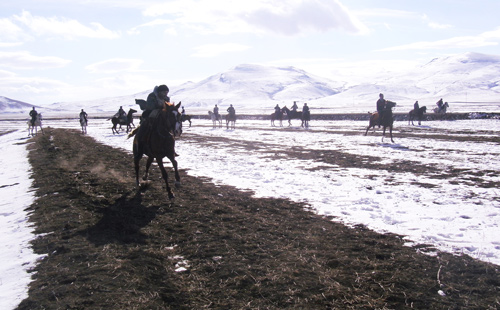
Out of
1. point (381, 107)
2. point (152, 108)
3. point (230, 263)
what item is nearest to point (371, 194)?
point (230, 263)

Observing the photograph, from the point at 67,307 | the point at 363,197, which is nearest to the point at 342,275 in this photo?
the point at 67,307

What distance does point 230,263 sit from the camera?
5051 mm

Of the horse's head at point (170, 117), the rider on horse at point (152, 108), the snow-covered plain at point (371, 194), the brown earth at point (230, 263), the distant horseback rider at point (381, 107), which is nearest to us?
the brown earth at point (230, 263)

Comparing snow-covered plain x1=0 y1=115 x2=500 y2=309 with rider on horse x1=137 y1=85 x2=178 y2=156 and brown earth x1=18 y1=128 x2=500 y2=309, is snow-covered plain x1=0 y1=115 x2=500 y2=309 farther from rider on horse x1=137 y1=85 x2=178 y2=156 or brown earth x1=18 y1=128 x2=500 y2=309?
rider on horse x1=137 y1=85 x2=178 y2=156

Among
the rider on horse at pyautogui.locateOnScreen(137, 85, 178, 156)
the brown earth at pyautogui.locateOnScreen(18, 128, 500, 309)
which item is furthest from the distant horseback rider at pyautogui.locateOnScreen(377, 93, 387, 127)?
the rider on horse at pyautogui.locateOnScreen(137, 85, 178, 156)

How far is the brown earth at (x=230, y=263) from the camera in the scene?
4070mm

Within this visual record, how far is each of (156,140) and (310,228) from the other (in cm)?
460

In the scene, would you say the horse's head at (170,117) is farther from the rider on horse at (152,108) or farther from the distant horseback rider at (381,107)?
the distant horseback rider at (381,107)

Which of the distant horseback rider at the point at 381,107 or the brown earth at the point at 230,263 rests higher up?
the distant horseback rider at the point at 381,107

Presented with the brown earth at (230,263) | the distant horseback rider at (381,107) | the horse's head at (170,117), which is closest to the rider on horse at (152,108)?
the horse's head at (170,117)

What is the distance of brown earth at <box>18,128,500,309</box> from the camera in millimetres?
4070

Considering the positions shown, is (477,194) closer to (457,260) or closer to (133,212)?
(457,260)

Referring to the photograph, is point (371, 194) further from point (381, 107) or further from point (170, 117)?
point (381, 107)

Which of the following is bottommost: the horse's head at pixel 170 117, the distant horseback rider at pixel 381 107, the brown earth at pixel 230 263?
the brown earth at pixel 230 263
